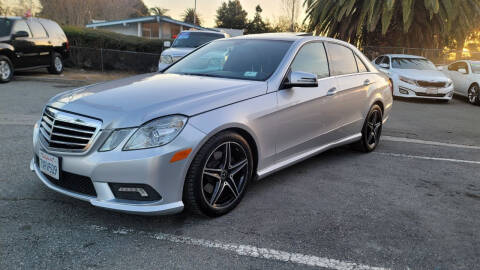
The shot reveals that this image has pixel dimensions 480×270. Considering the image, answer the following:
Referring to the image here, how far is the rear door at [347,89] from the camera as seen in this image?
15.6 ft

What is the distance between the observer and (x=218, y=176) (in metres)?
3.25

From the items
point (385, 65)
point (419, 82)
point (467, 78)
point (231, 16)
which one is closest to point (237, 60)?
point (419, 82)

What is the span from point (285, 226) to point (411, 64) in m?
11.7

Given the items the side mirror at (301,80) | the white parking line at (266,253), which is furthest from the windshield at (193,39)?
the white parking line at (266,253)

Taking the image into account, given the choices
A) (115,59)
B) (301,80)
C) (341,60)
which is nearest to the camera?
(301,80)

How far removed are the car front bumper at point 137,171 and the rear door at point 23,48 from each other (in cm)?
1021

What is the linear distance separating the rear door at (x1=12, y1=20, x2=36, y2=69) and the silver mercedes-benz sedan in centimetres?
891

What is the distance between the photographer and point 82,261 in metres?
2.59

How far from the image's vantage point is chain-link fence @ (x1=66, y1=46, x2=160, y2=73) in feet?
50.9

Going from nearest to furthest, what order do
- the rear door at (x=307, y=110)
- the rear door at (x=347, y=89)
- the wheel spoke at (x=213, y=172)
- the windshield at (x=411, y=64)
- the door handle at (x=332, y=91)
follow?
the wheel spoke at (x=213, y=172)
the rear door at (x=307, y=110)
the door handle at (x=332, y=91)
the rear door at (x=347, y=89)
the windshield at (x=411, y=64)

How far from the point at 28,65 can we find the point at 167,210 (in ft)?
36.7

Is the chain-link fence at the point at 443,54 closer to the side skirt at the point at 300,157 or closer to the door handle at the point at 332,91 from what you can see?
the side skirt at the point at 300,157

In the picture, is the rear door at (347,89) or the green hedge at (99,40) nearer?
the rear door at (347,89)

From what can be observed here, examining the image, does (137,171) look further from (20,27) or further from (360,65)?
(20,27)
